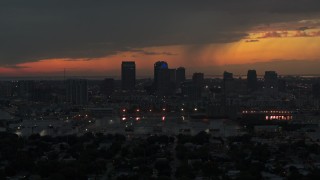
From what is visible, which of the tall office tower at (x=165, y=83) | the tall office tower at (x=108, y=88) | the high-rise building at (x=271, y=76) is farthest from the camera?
the high-rise building at (x=271, y=76)

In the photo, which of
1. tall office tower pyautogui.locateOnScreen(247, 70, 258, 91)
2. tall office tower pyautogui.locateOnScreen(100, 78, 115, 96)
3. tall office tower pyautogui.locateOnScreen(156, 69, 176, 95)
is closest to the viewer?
tall office tower pyautogui.locateOnScreen(156, 69, 176, 95)

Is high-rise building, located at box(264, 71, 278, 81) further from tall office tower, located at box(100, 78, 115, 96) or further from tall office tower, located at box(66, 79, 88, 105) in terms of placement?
tall office tower, located at box(66, 79, 88, 105)

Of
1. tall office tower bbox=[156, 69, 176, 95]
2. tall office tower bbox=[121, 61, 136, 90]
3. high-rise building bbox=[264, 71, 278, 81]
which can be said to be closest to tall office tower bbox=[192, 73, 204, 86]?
tall office tower bbox=[156, 69, 176, 95]

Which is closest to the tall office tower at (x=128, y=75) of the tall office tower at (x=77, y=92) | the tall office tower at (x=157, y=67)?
the tall office tower at (x=157, y=67)

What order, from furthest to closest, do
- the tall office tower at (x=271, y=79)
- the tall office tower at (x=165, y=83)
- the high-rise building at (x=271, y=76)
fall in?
the high-rise building at (x=271, y=76) → the tall office tower at (x=271, y=79) → the tall office tower at (x=165, y=83)

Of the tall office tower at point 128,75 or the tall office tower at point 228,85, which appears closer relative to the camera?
the tall office tower at point 228,85

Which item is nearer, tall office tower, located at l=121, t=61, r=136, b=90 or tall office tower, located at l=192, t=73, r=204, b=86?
tall office tower, located at l=192, t=73, r=204, b=86

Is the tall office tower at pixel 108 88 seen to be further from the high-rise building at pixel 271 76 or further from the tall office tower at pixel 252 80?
the high-rise building at pixel 271 76
